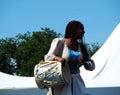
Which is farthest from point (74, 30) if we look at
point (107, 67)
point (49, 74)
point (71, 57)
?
point (107, 67)

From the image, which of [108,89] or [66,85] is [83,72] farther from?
[66,85]

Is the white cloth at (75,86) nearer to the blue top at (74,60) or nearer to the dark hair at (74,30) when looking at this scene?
the blue top at (74,60)

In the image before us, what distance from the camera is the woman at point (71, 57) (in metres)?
2.76

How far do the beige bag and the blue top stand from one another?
8 cm

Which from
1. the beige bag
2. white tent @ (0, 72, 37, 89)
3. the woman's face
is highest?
the woman's face

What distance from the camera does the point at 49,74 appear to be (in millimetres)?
2807

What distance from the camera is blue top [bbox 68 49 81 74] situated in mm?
2769

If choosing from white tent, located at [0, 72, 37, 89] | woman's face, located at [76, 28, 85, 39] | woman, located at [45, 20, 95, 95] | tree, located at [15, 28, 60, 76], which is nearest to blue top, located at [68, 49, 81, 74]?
woman, located at [45, 20, 95, 95]

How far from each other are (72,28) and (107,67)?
532cm

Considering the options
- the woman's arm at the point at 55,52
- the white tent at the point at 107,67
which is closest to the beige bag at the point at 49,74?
the woman's arm at the point at 55,52

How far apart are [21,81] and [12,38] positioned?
31961 millimetres

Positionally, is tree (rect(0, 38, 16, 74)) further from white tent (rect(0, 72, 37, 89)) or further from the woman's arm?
the woman's arm

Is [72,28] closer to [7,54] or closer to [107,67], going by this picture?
[107,67]

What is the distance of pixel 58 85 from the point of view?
2.78 metres
